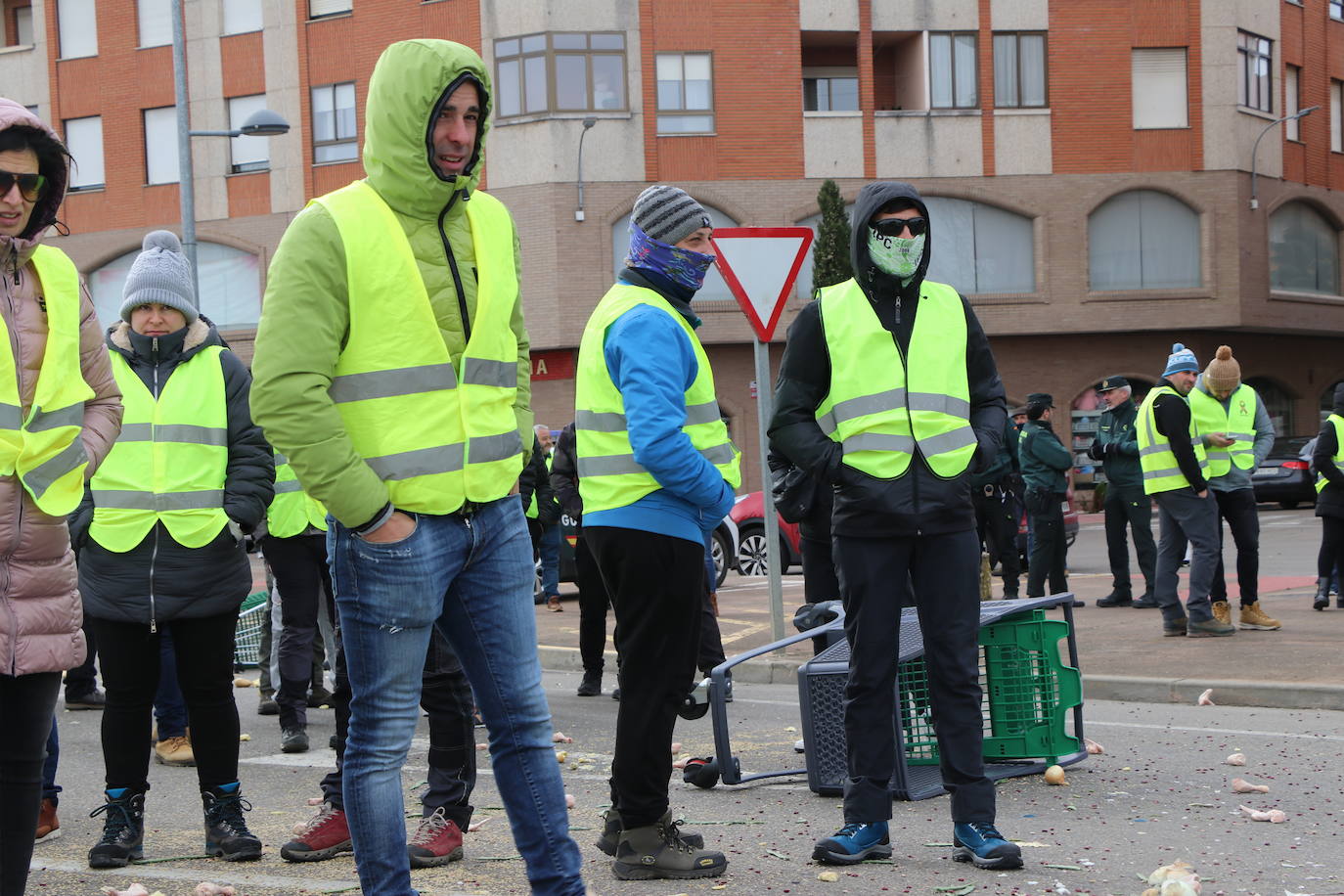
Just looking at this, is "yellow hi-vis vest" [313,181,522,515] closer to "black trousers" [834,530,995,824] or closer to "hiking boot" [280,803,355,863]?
"black trousers" [834,530,995,824]

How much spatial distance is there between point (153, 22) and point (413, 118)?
38467 millimetres

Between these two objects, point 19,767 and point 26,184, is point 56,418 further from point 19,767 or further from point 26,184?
point 19,767

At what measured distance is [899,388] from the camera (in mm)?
5418

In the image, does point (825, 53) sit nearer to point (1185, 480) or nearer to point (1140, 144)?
point (1140, 144)

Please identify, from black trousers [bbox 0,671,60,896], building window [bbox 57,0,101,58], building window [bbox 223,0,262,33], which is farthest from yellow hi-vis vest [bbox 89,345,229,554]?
building window [bbox 57,0,101,58]

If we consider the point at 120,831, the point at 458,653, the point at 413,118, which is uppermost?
the point at 413,118

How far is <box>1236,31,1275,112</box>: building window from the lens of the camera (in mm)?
37594

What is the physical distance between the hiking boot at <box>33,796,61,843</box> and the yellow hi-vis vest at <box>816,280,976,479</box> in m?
3.39

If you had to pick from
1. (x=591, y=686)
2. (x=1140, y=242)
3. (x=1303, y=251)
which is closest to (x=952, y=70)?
(x=1140, y=242)

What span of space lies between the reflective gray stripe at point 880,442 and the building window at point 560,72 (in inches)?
1181

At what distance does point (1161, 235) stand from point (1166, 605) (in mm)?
27491

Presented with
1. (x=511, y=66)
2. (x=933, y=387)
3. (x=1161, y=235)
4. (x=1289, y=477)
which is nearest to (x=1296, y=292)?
(x=1161, y=235)

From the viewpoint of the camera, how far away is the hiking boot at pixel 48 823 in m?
6.18

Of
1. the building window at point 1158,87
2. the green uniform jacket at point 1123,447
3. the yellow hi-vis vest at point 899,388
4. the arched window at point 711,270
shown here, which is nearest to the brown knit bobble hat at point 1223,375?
the green uniform jacket at point 1123,447
